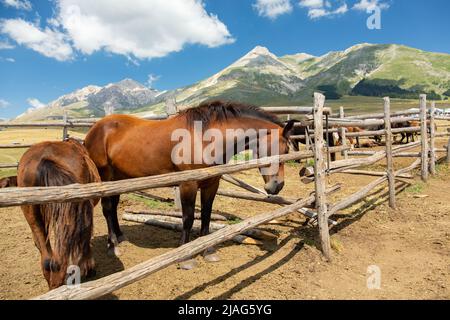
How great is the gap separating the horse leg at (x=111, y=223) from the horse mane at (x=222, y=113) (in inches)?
73.0

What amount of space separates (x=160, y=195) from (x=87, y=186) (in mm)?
5733

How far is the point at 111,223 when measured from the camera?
470 centimetres

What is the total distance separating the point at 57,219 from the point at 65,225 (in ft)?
0.28

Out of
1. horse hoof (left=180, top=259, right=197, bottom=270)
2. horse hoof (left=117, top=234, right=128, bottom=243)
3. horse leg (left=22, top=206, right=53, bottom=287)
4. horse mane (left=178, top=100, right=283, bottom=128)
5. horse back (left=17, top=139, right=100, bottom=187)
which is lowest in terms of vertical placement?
horse hoof (left=180, top=259, right=197, bottom=270)

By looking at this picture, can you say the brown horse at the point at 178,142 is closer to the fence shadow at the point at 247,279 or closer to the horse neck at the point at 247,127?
the horse neck at the point at 247,127

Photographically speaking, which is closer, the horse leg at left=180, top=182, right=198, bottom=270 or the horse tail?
the horse tail

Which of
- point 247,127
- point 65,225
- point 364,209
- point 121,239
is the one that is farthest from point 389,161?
point 65,225

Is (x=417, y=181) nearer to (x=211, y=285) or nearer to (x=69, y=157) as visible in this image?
(x=211, y=285)

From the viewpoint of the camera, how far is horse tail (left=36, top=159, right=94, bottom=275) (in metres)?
2.47

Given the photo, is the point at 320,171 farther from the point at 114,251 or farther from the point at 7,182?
the point at 7,182

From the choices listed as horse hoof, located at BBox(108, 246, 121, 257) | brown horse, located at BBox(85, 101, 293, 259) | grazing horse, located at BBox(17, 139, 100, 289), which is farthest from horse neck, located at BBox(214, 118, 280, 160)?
horse hoof, located at BBox(108, 246, 121, 257)

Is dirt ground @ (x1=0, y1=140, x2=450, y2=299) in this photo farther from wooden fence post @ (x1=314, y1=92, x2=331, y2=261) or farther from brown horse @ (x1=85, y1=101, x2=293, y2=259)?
brown horse @ (x1=85, y1=101, x2=293, y2=259)

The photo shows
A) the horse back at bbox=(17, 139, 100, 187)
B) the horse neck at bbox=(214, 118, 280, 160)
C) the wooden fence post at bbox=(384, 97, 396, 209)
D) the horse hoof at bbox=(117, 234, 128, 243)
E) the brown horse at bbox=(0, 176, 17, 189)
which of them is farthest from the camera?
the wooden fence post at bbox=(384, 97, 396, 209)
